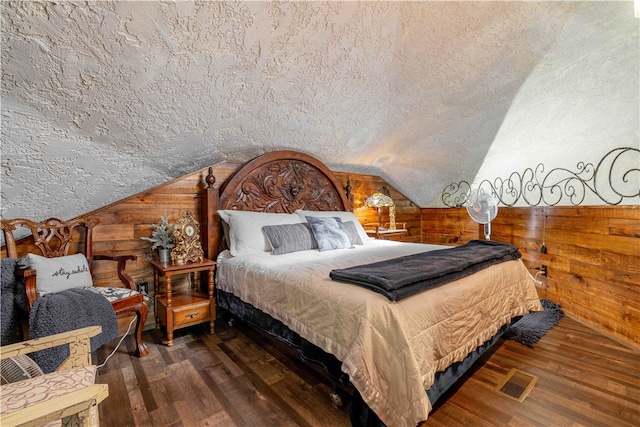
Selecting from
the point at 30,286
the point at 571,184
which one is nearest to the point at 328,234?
the point at 30,286

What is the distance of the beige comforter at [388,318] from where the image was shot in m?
1.17

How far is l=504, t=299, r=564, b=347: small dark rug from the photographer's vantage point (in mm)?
2236

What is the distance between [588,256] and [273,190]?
3.03 m

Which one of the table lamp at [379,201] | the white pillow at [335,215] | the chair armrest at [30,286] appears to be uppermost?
the table lamp at [379,201]

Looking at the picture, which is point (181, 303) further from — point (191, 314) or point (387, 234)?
point (387, 234)

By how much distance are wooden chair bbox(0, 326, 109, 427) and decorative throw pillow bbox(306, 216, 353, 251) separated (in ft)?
5.71

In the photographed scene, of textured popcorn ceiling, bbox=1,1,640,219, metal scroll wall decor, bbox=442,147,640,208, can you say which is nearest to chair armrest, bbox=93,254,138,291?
textured popcorn ceiling, bbox=1,1,640,219

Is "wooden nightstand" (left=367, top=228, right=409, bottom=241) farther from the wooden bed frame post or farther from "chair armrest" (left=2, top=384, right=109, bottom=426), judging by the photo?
"chair armrest" (left=2, top=384, right=109, bottom=426)

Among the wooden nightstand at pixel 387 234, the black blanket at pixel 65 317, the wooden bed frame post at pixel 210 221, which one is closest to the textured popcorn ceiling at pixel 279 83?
the wooden bed frame post at pixel 210 221

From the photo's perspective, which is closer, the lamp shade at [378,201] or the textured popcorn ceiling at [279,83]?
the textured popcorn ceiling at [279,83]

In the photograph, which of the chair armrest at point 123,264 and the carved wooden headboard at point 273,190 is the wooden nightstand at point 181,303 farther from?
the carved wooden headboard at point 273,190

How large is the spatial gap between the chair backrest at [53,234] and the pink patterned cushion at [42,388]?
1.50 metres

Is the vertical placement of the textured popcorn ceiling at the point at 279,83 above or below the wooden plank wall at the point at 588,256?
above

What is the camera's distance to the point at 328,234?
8.74ft
